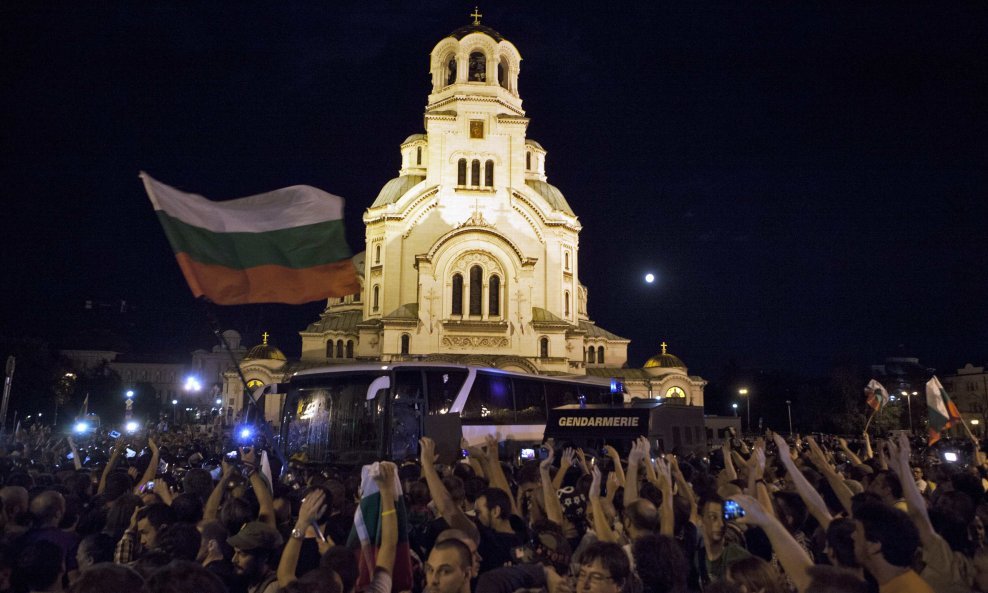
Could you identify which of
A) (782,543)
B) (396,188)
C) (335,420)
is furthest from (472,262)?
(782,543)

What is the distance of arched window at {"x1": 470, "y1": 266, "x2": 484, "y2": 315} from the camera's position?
143ft

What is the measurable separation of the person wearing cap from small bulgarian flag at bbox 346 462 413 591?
0.74 metres

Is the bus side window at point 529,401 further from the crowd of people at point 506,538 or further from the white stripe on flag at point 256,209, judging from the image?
the crowd of people at point 506,538

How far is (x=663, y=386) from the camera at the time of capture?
51.2 meters

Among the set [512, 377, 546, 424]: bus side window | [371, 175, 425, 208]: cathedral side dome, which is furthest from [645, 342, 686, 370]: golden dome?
[512, 377, 546, 424]: bus side window

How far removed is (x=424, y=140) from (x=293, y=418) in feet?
127

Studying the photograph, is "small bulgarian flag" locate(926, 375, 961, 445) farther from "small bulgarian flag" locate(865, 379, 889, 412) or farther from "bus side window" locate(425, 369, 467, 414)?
"bus side window" locate(425, 369, 467, 414)

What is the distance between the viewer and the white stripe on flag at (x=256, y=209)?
399 inches

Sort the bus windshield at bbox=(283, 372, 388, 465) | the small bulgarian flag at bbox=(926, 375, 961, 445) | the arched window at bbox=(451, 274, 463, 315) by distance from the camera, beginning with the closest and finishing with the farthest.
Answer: the small bulgarian flag at bbox=(926, 375, 961, 445) → the bus windshield at bbox=(283, 372, 388, 465) → the arched window at bbox=(451, 274, 463, 315)

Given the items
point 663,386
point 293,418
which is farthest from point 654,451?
point 663,386

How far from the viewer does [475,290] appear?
4366cm

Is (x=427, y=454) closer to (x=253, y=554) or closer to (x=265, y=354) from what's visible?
(x=253, y=554)

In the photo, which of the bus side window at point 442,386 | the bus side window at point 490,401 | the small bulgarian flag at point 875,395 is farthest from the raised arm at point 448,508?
the small bulgarian flag at point 875,395

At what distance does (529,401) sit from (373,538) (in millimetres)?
18938
